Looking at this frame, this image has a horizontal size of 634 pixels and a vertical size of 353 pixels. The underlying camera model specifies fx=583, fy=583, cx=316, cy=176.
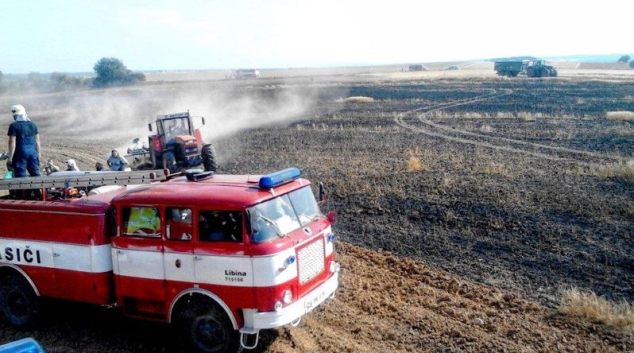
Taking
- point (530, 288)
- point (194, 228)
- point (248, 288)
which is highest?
point (194, 228)

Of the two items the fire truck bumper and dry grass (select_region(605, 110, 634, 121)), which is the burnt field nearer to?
dry grass (select_region(605, 110, 634, 121))

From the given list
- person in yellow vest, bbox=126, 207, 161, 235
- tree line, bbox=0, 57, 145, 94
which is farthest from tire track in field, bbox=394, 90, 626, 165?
tree line, bbox=0, 57, 145, 94

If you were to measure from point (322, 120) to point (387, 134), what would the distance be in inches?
338

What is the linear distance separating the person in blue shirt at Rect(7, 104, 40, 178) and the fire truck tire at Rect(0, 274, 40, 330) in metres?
2.52

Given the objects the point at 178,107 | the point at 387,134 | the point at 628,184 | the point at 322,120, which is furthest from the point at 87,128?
the point at 628,184

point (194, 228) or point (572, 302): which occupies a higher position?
point (194, 228)

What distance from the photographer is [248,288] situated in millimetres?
7230

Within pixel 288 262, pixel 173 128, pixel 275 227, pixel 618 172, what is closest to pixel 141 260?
pixel 275 227

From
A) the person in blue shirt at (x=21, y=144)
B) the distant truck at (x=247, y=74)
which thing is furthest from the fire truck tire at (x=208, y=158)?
the distant truck at (x=247, y=74)

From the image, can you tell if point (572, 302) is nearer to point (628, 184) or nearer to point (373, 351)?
point (373, 351)

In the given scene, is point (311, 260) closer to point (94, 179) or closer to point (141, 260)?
point (141, 260)

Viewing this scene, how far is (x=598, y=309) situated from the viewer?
9.16 metres

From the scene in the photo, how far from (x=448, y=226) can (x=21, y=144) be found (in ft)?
31.7

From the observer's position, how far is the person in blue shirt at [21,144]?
10.6 metres
